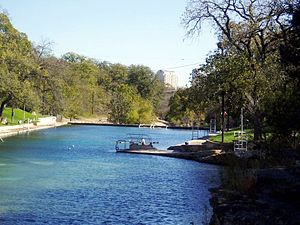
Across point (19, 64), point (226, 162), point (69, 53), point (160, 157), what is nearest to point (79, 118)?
point (69, 53)

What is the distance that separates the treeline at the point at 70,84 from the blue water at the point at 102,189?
21339mm

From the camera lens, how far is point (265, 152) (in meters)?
25.4

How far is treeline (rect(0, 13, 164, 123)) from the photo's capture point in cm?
5394

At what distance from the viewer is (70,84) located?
305ft

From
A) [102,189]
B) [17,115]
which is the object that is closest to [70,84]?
[17,115]

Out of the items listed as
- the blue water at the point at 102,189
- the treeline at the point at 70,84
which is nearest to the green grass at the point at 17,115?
the treeline at the point at 70,84

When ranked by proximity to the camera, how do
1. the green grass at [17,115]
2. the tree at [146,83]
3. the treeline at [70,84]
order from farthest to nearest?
the tree at [146,83] → the green grass at [17,115] → the treeline at [70,84]

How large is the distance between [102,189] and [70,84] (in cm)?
7438

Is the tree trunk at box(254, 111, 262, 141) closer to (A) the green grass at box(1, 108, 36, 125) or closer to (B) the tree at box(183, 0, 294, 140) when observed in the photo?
(B) the tree at box(183, 0, 294, 140)

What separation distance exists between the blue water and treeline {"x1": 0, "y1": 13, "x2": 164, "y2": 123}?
21.3m

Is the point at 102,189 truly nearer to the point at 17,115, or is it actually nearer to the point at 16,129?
the point at 16,129

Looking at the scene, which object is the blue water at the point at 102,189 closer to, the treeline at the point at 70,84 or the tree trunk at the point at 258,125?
the tree trunk at the point at 258,125

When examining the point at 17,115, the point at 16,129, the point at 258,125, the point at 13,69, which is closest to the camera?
the point at 258,125

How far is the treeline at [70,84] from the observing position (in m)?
53.9
